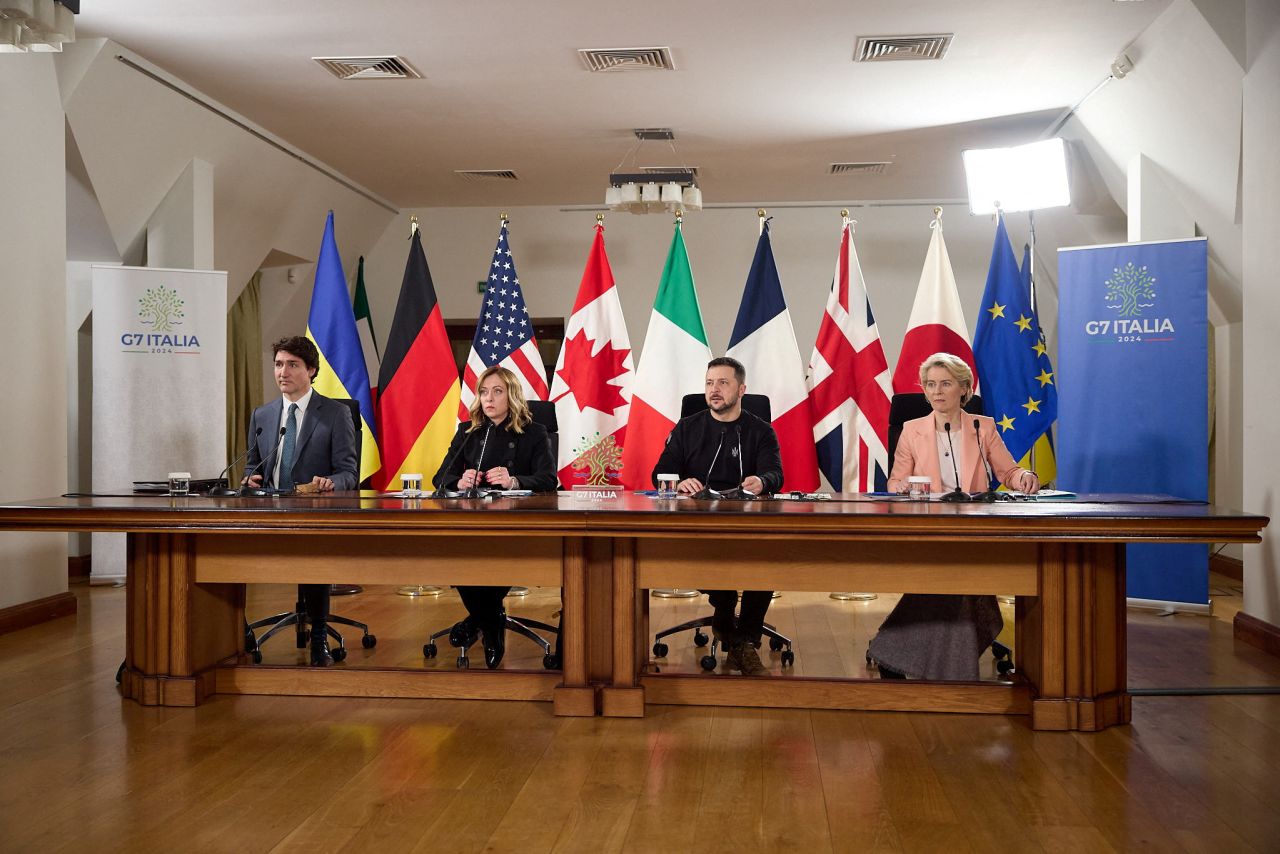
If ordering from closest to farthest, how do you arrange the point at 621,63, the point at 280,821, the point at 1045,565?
the point at 280,821
the point at 1045,565
the point at 621,63

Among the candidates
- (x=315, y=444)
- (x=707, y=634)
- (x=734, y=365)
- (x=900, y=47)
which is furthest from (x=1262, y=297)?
(x=315, y=444)

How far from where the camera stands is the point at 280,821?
8.14 feet

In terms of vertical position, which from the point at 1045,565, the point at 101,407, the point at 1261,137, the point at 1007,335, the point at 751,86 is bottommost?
the point at 1045,565

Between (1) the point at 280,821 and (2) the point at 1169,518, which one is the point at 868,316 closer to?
Answer: (2) the point at 1169,518

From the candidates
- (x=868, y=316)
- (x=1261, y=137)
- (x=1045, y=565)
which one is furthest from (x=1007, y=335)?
(x=1045, y=565)

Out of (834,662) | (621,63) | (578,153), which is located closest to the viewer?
(834,662)

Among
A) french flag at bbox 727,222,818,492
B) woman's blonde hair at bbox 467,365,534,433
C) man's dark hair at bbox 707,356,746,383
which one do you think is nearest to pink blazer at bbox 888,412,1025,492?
man's dark hair at bbox 707,356,746,383

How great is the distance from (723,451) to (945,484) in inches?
34.7

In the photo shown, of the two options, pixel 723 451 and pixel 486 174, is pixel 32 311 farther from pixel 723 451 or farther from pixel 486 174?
pixel 486 174

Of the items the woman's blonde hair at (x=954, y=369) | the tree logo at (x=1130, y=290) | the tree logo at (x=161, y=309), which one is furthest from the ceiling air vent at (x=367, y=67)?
the tree logo at (x=1130, y=290)

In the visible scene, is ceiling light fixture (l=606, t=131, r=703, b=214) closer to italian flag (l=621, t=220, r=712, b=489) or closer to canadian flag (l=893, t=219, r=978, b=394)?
italian flag (l=621, t=220, r=712, b=489)

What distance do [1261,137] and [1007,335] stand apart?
1708 millimetres

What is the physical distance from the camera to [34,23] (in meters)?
3.39

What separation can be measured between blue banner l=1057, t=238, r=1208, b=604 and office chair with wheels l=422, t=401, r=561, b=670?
110 inches
